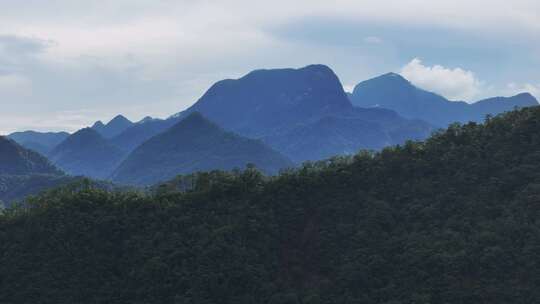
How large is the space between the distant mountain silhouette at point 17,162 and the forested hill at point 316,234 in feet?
438

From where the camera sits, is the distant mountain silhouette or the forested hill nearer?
the forested hill

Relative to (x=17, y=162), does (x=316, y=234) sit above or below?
below

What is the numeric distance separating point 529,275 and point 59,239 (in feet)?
105

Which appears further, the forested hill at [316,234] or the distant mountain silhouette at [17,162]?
the distant mountain silhouette at [17,162]

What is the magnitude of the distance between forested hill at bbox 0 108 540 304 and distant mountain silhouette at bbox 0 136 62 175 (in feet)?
438

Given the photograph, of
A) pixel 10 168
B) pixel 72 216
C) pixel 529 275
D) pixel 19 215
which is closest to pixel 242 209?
pixel 72 216

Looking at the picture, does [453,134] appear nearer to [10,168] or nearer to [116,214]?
[116,214]

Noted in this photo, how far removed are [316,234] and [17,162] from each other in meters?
150

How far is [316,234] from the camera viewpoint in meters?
42.2

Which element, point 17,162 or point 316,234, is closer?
point 316,234

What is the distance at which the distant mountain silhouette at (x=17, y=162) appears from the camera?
16625 cm

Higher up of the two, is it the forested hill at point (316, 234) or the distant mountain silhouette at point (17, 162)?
the distant mountain silhouette at point (17, 162)

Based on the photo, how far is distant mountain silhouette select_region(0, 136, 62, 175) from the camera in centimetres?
16625

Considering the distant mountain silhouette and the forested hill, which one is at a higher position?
the distant mountain silhouette
